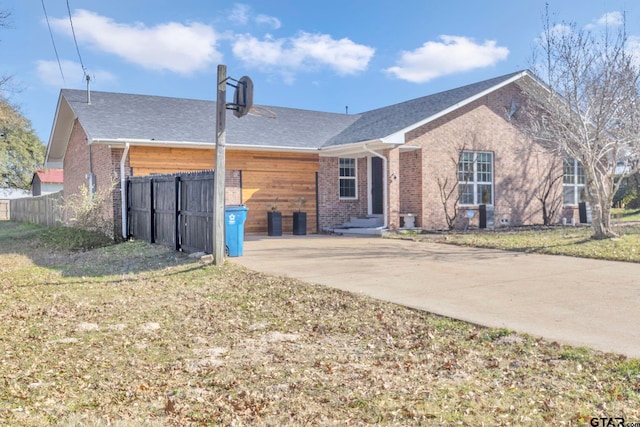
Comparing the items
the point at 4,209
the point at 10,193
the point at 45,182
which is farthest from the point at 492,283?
the point at 10,193

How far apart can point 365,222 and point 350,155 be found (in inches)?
94.6

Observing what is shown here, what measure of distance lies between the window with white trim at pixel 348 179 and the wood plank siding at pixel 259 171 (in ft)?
3.34

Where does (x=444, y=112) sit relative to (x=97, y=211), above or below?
above

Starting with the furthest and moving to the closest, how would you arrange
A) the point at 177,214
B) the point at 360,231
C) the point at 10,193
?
1. the point at 10,193
2. the point at 360,231
3. the point at 177,214

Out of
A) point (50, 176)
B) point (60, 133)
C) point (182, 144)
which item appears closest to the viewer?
point (182, 144)

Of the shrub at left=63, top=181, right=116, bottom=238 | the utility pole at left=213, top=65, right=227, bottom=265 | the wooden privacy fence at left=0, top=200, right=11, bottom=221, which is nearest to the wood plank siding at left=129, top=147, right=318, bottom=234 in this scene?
the shrub at left=63, top=181, right=116, bottom=238

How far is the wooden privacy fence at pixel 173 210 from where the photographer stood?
1071cm

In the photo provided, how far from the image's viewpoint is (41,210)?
2588cm

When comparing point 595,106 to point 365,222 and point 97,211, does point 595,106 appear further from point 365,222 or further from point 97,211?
point 97,211

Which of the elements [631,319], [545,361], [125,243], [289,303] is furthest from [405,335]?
[125,243]

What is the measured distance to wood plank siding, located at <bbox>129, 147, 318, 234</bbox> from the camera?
1589 centimetres

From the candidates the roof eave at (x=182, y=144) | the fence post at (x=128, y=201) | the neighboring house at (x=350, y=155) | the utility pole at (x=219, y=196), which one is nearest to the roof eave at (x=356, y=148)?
the neighboring house at (x=350, y=155)

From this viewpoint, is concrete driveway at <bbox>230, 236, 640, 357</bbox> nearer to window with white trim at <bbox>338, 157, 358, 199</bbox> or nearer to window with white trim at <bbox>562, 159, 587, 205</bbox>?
window with white trim at <bbox>338, 157, 358, 199</bbox>

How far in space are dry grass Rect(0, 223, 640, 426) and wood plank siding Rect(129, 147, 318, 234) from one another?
28.9 ft
